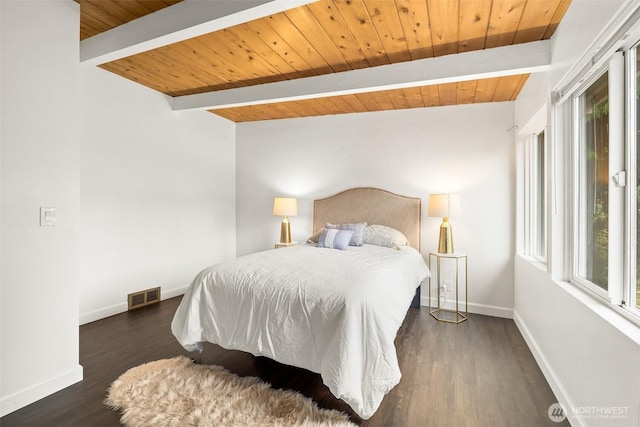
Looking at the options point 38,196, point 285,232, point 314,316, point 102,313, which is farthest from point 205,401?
point 285,232

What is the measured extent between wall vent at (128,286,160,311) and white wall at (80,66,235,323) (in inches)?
2.6

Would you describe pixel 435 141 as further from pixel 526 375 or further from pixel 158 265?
pixel 158 265

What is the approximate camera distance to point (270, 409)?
1783 millimetres

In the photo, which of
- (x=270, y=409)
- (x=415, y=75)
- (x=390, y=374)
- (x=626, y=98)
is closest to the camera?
(x=626, y=98)

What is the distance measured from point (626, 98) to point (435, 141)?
2416mm

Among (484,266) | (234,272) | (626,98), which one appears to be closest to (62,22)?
(234,272)

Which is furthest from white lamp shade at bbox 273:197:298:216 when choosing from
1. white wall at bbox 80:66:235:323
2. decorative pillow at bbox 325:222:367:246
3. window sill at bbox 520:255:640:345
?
window sill at bbox 520:255:640:345

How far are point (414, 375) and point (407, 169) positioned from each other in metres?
2.51

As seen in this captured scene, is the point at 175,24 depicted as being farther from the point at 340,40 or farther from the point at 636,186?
the point at 636,186

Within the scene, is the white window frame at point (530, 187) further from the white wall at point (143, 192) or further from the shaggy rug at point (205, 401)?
the white wall at point (143, 192)

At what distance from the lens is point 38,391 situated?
6.25 ft

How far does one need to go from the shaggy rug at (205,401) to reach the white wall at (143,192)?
1.59m

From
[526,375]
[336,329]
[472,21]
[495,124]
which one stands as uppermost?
[472,21]

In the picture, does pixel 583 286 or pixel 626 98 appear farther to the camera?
pixel 583 286
